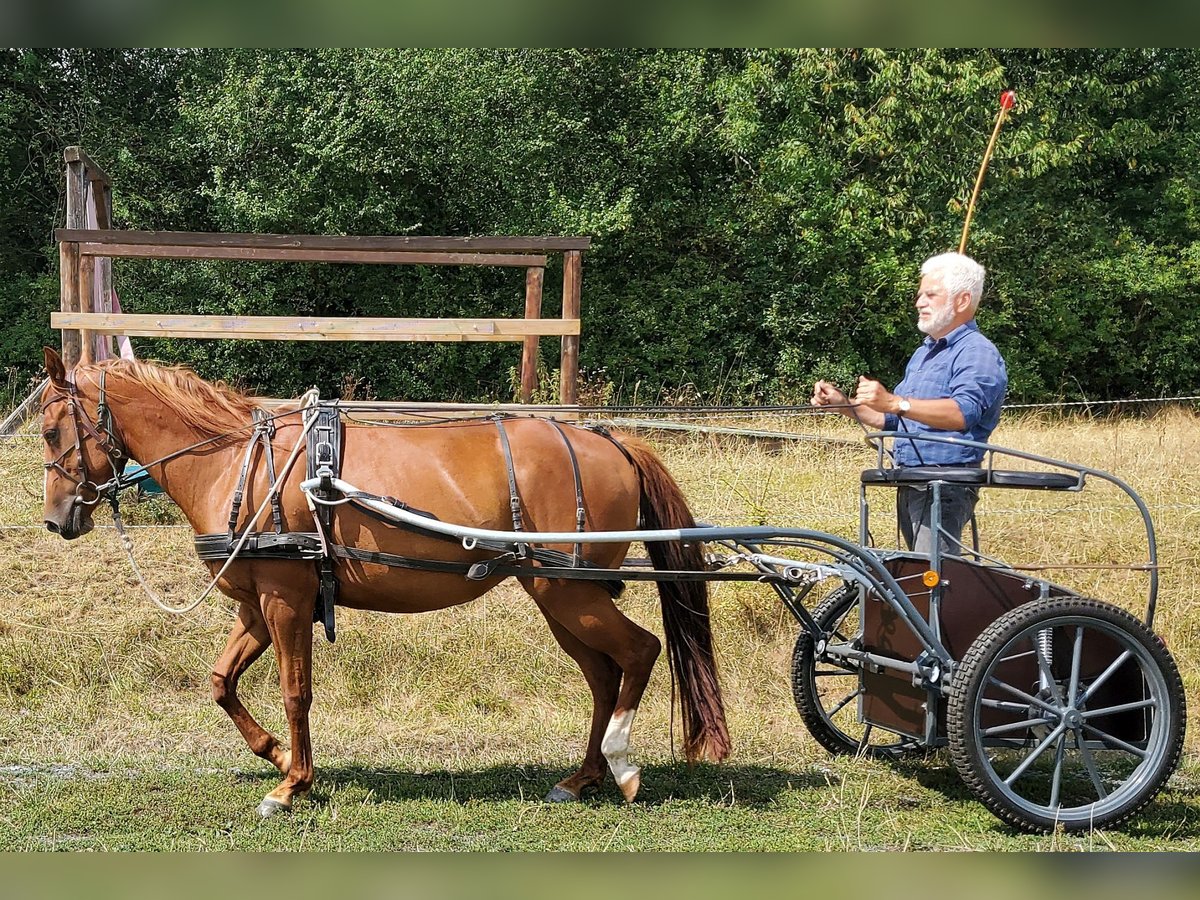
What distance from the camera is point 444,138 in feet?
53.0

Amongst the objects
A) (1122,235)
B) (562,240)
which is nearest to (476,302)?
(562,240)

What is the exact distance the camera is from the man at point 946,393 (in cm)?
425

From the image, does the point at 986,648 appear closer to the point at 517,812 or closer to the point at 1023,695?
the point at 1023,695

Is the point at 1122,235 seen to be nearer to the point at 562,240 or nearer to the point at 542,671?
the point at 562,240

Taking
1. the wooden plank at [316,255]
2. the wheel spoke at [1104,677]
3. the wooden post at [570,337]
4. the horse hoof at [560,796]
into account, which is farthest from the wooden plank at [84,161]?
the wheel spoke at [1104,677]

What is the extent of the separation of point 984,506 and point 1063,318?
34.0ft

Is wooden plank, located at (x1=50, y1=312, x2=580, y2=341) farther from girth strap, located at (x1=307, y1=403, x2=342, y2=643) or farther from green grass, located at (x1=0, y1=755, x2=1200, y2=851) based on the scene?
green grass, located at (x1=0, y1=755, x2=1200, y2=851)

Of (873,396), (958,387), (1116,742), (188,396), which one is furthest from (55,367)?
(1116,742)

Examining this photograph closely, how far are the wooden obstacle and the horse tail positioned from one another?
7.64ft

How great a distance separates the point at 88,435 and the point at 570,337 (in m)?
3.77

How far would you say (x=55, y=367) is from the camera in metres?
4.57

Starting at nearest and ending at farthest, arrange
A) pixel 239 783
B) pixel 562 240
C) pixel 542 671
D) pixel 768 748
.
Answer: pixel 239 783 → pixel 768 748 → pixel 542 671 → pixel 562 240

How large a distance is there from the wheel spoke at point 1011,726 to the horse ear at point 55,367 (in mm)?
4008

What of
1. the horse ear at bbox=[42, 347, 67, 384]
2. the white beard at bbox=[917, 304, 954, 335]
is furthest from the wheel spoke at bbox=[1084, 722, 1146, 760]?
the horse ear at bbox=[42, 347, 67, 384]
